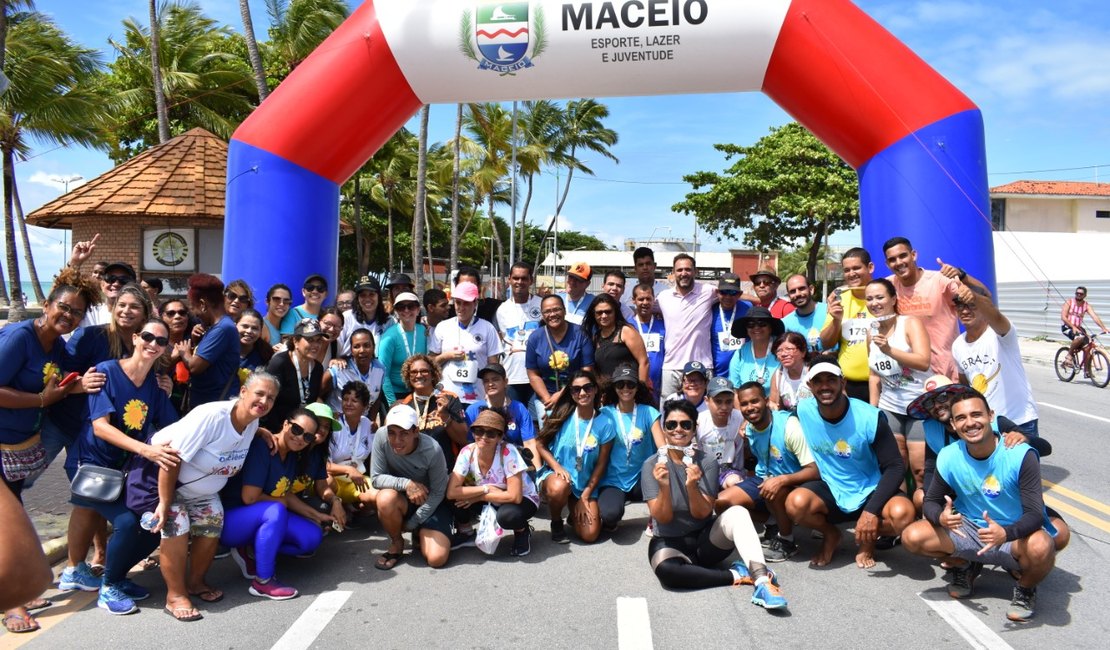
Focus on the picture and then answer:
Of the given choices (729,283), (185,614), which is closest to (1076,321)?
(729,283)

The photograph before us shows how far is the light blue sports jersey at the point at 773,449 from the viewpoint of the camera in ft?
15.8

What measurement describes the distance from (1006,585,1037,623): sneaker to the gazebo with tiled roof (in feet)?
44.6

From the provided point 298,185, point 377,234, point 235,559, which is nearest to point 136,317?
point 235,559

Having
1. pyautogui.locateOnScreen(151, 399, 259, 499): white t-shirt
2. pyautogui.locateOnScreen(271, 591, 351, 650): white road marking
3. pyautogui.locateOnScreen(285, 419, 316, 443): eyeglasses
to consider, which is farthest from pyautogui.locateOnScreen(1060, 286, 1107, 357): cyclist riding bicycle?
pyautogui.locateOnScreen(151, 399, 259, 499): white t-shirt

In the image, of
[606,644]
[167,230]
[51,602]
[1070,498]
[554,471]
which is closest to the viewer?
[606,644]

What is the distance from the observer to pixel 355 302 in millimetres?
6793

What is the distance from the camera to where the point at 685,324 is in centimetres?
630

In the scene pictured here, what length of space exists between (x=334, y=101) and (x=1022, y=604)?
6.37 metres

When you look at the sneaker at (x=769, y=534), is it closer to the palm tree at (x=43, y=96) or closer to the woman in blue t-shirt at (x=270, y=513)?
the woman in blue t-shirt at (x=270, y=513)

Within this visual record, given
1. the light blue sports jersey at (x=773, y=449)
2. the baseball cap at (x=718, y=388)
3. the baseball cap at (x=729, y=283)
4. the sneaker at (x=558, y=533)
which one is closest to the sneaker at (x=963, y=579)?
the light blue sports jersey at (x=773, y=449)

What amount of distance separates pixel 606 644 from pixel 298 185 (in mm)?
5247

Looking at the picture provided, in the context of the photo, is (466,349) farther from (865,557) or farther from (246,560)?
(865,557)

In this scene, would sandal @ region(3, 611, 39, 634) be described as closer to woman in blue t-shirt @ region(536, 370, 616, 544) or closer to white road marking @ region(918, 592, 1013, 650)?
woman in blue t-shirt @ region(536, 370, 616, 544)

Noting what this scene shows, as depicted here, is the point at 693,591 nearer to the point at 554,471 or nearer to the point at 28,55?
the point at 554,471
